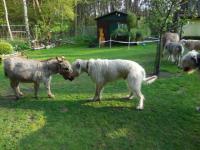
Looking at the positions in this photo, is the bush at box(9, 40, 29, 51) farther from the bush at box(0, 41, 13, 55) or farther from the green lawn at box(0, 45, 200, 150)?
the green lawn at box(0, 45, 200, 150)

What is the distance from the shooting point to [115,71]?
7.20m

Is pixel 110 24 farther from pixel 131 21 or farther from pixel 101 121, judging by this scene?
pixel 101 121

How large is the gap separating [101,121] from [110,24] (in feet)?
67.2

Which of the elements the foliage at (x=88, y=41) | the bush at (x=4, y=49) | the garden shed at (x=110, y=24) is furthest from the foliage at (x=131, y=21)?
the bush at (x=4, y=49)

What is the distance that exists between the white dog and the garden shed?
1807 cm

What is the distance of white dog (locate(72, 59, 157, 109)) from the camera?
6.98 m

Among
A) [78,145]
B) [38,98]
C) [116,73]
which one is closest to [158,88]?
[116,73]

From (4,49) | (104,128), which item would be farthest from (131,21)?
(104,128)

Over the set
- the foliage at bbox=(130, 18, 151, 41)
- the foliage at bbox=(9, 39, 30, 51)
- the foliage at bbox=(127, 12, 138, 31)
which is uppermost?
the foliage at bbox=(127, 12, 138, 31)

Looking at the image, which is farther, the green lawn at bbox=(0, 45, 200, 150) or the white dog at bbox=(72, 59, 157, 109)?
the white dog at bbox=(72, 59, 157, 109)

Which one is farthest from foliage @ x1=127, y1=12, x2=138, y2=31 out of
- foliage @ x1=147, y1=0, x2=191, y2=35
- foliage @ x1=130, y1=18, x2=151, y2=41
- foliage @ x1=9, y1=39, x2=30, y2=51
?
foliage @ x1=147, y1=0, x2=191, y2=35

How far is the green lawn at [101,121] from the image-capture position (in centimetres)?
561

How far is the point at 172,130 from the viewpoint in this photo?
20.2 ft

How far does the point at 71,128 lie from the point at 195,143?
2470 mm
